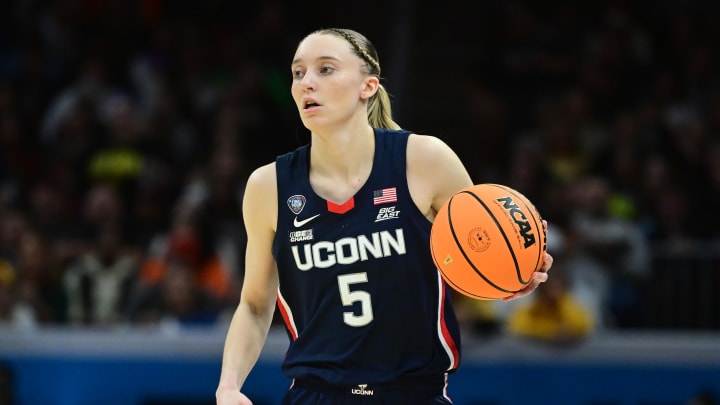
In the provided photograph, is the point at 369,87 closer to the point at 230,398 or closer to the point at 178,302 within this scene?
the point at 230,398

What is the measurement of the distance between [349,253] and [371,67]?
0.78 metres

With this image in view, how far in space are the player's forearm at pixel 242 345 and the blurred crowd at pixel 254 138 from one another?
4306mm

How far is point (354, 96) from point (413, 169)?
366mm

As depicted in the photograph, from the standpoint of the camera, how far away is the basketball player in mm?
4332

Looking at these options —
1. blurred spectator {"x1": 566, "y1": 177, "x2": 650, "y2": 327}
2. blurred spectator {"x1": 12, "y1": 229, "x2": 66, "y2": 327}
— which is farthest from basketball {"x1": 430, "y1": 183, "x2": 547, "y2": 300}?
blurred spectator {"x1": 12, "y1": 229, "x2": 66, "y2": 327}

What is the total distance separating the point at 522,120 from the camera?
12.3m

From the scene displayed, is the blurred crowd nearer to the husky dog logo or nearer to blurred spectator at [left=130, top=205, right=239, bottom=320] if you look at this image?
blurred spectator at [left=130, top=205, right=239, bottom=320]

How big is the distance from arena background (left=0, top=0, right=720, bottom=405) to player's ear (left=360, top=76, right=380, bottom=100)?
171 inches

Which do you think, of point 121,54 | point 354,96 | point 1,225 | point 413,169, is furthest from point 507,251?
point 121,54

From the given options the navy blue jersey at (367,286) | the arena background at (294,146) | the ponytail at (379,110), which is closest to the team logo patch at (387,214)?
the navy blue jersey at (367,286)

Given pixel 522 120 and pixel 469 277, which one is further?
pixel 522 120

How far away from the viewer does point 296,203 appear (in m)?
4.52

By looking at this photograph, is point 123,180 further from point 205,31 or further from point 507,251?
point 507,251

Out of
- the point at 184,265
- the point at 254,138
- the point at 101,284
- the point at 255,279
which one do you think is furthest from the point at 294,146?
the point at 255,279
